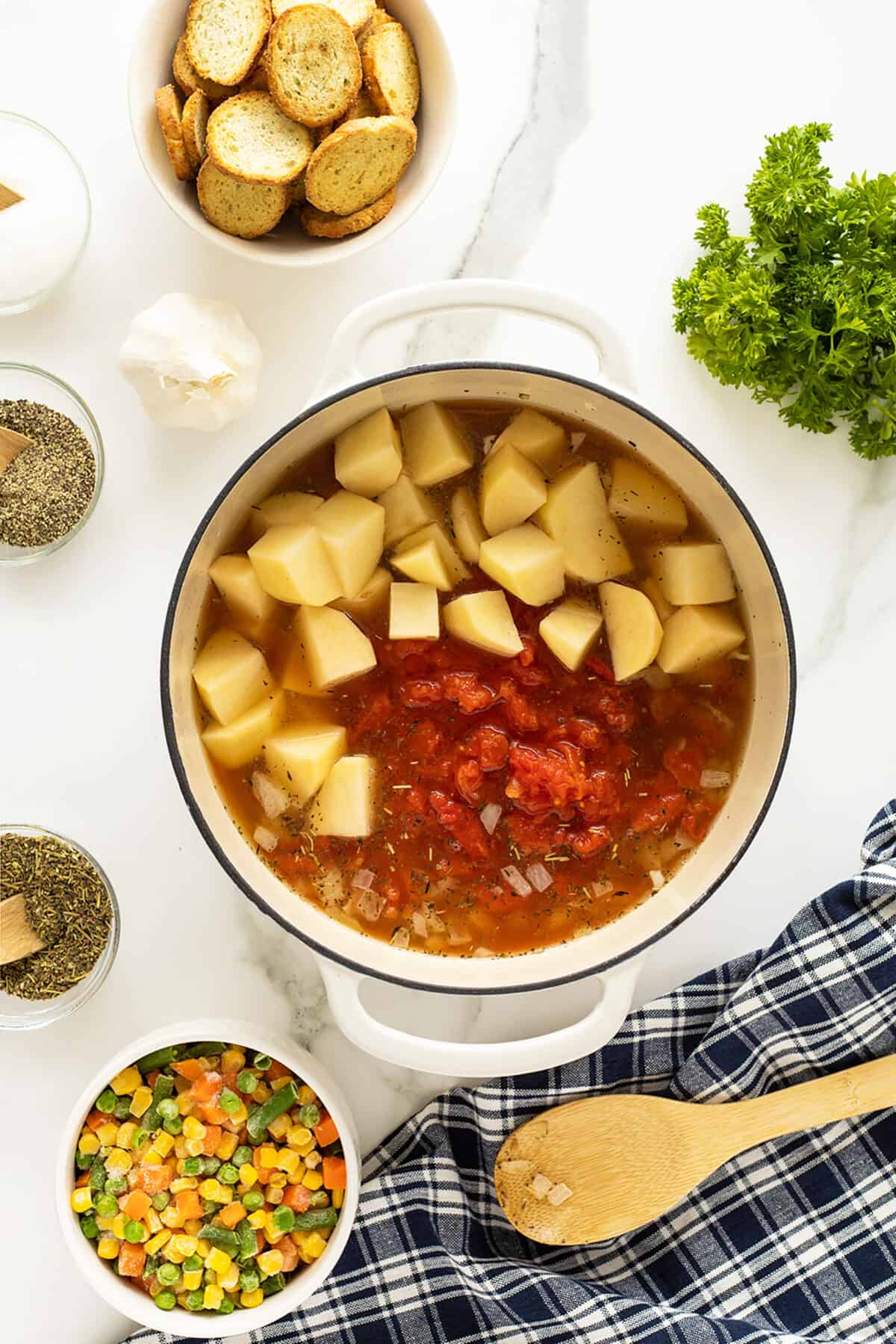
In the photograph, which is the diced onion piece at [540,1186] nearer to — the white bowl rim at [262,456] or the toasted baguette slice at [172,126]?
the white bowl rim at [262,456]

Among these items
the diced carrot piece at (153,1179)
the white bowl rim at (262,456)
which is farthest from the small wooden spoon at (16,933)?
the white bowl rim at (262,456)

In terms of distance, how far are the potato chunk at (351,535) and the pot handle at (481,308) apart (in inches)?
7.6

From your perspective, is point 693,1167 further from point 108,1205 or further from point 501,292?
point 501,292

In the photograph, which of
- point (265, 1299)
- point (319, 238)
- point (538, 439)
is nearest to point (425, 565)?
point (538, 439)

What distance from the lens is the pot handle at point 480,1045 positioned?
196 centimetres

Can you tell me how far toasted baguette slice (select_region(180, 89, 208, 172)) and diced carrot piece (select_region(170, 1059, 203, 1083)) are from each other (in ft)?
5.31

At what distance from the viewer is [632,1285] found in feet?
7.62

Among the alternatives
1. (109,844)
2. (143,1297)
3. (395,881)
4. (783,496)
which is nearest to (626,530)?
(783,496)

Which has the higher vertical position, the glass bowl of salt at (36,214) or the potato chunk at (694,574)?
the glass bowl of salt at (36,214)

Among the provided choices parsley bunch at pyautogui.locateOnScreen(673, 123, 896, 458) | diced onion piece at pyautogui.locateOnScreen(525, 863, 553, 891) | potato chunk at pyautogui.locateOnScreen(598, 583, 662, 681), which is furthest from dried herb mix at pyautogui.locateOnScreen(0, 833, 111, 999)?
parsley bunch at pyautogui.locateOnScreen(673, 123, 896, 458)

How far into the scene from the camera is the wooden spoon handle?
220 cm

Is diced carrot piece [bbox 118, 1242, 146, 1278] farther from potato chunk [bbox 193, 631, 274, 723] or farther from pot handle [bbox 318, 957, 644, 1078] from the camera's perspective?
potato chunk [bbox 193, 631, 274, 723]

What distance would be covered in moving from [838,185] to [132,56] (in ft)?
4.27

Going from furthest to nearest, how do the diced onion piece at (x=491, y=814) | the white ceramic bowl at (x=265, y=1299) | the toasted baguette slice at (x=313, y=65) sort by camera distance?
the white ceramic bowl at (x=265, y=1299), the diced onion piece at (x=491, y=814), the toasted baguette slice at (x=313, y=65)
